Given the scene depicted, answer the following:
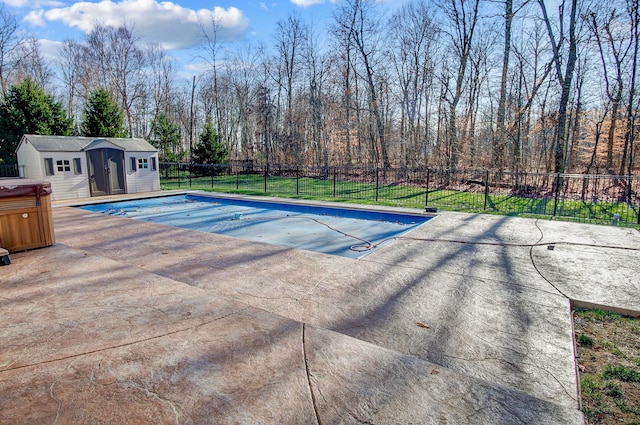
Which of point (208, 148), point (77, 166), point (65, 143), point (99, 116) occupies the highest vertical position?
point (99, 116)

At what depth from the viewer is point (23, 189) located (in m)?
4.93

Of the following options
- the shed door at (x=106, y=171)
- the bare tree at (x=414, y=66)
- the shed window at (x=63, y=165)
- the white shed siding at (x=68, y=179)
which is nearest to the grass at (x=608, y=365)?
the white shed siding at (x=68, y=179)

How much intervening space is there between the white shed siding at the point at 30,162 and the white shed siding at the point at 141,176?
2.68 metres

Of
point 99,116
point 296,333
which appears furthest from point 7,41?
point 296,333

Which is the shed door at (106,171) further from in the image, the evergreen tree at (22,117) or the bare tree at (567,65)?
the bare tree at (567,65)

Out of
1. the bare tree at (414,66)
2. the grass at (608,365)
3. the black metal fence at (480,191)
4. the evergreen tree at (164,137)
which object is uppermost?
the bare tree at (414,66)

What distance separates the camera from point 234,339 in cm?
267

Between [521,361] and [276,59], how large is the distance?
87.3 feet

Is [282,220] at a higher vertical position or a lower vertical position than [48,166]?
lower

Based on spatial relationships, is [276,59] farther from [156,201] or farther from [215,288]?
[215,288]

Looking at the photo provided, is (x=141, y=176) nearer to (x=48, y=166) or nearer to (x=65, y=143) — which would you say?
(x=65, y=143)

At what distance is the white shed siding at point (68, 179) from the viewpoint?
1116 centimetres

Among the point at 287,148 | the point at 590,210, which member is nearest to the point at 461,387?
the point at 590,210

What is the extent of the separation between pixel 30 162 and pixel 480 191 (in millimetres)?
15534
